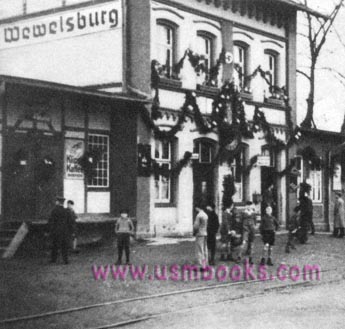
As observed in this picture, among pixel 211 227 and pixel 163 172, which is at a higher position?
pixel 163 172

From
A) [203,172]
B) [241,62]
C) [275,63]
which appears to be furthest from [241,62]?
[203,172]

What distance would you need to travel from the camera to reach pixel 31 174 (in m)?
21.3

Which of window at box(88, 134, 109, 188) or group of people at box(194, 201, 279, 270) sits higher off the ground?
window at box(88, 134, 109, 188)

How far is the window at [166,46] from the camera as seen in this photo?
2502 cm

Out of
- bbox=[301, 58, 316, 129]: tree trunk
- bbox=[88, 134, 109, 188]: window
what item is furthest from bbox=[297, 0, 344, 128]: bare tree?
bbox=[88, 134, 109, 188]: window

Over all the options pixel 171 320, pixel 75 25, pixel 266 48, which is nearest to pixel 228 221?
pixel 171 320

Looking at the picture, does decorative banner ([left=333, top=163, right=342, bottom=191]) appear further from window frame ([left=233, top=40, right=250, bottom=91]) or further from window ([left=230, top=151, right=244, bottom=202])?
window frame ([left=233, top=40, right=250, bottom=91])

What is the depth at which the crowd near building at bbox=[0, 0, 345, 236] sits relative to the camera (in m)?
21.4

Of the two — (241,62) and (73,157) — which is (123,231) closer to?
(73,157)

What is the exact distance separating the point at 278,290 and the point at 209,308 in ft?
9.98

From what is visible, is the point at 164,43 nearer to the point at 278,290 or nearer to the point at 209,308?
the point at 278,290

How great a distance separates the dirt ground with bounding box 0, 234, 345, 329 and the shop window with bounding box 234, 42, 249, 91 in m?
10.3
